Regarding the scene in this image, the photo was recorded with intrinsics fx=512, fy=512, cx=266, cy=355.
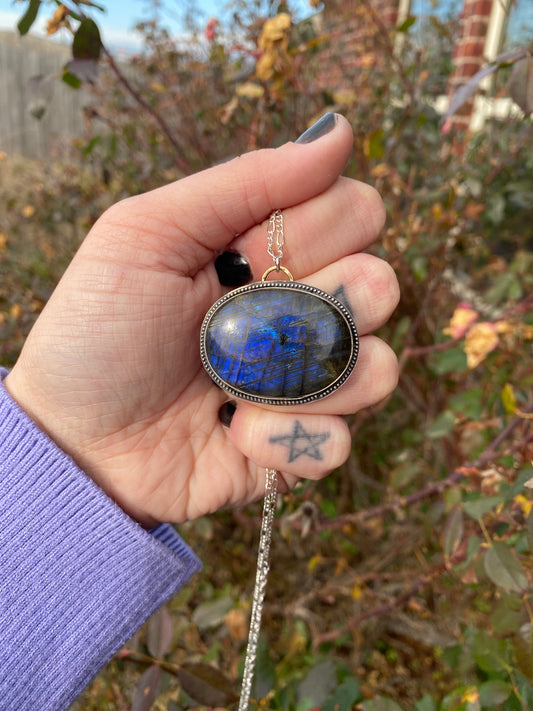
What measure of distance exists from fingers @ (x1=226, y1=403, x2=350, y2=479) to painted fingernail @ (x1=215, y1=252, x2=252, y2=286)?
312 mm

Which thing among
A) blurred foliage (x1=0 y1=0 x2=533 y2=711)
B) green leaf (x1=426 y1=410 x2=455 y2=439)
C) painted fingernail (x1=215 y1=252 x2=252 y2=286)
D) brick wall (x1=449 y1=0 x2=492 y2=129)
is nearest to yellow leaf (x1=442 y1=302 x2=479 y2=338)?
blurred foliage (x1=0 y1=0 x2=533 y2=711)

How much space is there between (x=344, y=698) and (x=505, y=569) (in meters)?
0.45

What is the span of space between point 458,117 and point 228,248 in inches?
105

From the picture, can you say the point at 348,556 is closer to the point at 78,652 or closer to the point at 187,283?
the point at 78,652

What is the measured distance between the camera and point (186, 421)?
1240mm

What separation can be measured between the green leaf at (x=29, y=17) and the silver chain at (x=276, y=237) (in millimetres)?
663

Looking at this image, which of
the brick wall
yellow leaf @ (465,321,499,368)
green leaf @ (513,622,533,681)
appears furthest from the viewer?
the brick wall

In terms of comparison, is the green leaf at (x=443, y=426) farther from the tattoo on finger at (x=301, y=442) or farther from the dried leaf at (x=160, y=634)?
the dried leaf at (x=160, y=634)

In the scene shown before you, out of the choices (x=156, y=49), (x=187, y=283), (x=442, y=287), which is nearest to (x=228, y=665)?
(x=187, y=283)

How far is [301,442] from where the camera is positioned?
3.65 ft

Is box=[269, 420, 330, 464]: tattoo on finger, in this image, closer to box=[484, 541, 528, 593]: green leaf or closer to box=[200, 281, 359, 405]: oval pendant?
box=[200, 281, 359, 405]: oval pendant

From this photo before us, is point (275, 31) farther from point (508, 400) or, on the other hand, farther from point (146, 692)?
point (146, 692)

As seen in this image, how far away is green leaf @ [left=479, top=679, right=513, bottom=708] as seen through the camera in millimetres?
907

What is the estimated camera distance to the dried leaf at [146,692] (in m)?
0.98
